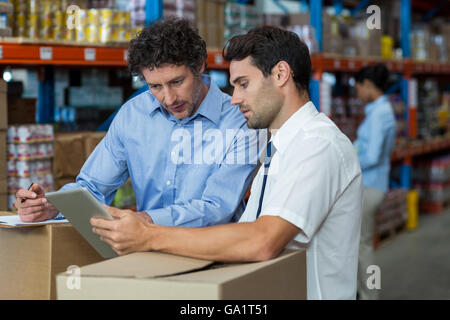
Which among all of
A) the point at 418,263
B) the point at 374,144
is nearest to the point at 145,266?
the point at 374,144

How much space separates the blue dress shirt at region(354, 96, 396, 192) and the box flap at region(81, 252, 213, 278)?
11.5ft

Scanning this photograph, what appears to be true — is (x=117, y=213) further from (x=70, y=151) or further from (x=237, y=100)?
(x=70, y=151)

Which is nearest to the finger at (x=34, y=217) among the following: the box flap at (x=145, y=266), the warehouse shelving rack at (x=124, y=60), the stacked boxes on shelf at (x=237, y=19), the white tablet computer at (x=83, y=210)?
the white tablet computer at (x=83, y=210)

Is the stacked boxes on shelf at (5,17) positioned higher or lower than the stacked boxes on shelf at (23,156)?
higher

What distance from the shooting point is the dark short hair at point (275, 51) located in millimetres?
1829

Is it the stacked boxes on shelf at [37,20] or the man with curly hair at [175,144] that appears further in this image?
the stacked boxes on shelf at [37,20]

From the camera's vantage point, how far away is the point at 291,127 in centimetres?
175

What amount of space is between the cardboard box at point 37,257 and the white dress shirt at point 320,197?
0.59 metres

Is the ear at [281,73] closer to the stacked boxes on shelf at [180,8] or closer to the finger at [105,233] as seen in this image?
the finger at [105,233]

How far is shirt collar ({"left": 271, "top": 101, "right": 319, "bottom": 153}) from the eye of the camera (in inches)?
67.7

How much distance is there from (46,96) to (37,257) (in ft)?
9.18

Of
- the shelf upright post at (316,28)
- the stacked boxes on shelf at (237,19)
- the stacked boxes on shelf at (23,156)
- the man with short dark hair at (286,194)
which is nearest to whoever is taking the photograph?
the man with short dark hair at (286,194)

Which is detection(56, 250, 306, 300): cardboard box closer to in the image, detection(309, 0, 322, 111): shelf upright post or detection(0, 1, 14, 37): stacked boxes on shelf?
detection(0, 1, 14, 37): stacked boxes on shelf
